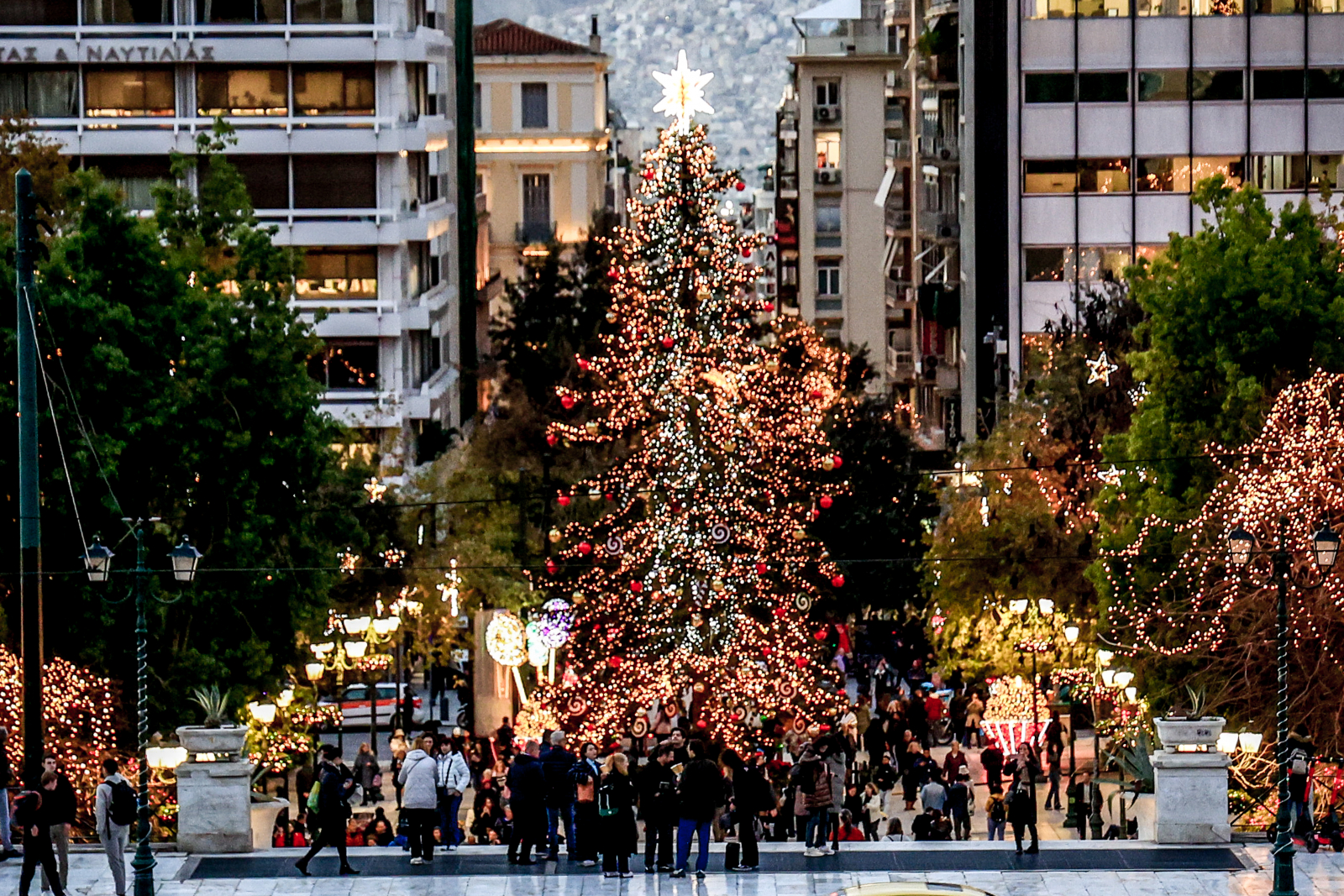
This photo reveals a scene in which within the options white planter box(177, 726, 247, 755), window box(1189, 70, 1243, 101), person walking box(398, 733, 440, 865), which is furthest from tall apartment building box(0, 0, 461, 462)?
person walking box(398, 733, 440, 865)

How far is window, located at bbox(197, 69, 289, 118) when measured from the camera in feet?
202

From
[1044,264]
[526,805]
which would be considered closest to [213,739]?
[526,805]

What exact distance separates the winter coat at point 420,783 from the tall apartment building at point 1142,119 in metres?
42.2

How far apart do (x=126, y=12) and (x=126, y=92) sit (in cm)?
188

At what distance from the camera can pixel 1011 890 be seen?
25469 mm

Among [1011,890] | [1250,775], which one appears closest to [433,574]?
[1250,775]

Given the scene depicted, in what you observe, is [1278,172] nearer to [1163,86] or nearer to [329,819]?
[1163,86]

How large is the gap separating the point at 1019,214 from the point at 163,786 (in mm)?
39283

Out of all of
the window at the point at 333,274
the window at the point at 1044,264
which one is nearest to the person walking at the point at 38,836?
the window at the point at 333,274

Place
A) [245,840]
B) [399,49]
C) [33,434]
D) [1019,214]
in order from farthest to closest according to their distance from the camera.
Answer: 1. [1019,214]
2. [399,49]
3. [33,434]
4. [245,840]

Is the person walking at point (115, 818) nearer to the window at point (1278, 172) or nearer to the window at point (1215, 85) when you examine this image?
the window at point (1215, 85)

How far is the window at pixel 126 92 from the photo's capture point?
61.1 metres

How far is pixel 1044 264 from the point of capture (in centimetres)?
6825

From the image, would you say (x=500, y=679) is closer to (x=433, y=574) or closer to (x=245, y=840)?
(x=433, y=574)
